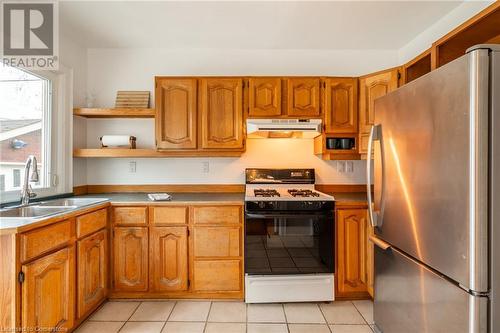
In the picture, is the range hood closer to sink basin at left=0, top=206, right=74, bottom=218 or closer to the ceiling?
the ceiling

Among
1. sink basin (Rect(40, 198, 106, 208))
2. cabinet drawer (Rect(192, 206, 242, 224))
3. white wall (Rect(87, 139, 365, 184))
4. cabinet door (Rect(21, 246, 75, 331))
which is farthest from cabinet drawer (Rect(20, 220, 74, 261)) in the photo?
white wall (Rect(87, 139, 365, 184))

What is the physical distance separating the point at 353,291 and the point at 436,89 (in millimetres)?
1810

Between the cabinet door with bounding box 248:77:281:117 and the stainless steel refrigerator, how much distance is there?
113cm

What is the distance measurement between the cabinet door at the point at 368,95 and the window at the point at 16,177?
2.89 metres

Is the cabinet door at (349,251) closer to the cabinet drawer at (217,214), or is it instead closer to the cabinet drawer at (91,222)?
the cabinet drawer at (217,214)

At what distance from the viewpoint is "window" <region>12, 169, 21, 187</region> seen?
6.77 feet

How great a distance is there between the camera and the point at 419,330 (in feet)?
4.44

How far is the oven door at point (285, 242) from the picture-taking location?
2271 millimetres

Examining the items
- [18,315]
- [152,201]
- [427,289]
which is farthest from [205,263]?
[427,289]

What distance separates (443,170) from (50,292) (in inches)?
85.9

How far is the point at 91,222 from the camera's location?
2033 mm

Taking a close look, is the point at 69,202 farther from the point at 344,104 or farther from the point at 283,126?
the point at 344,104

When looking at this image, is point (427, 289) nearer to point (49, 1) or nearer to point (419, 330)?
point (419, 330)

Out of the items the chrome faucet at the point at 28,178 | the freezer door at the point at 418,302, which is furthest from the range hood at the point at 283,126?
the chrome faucet at the point at 28,178
